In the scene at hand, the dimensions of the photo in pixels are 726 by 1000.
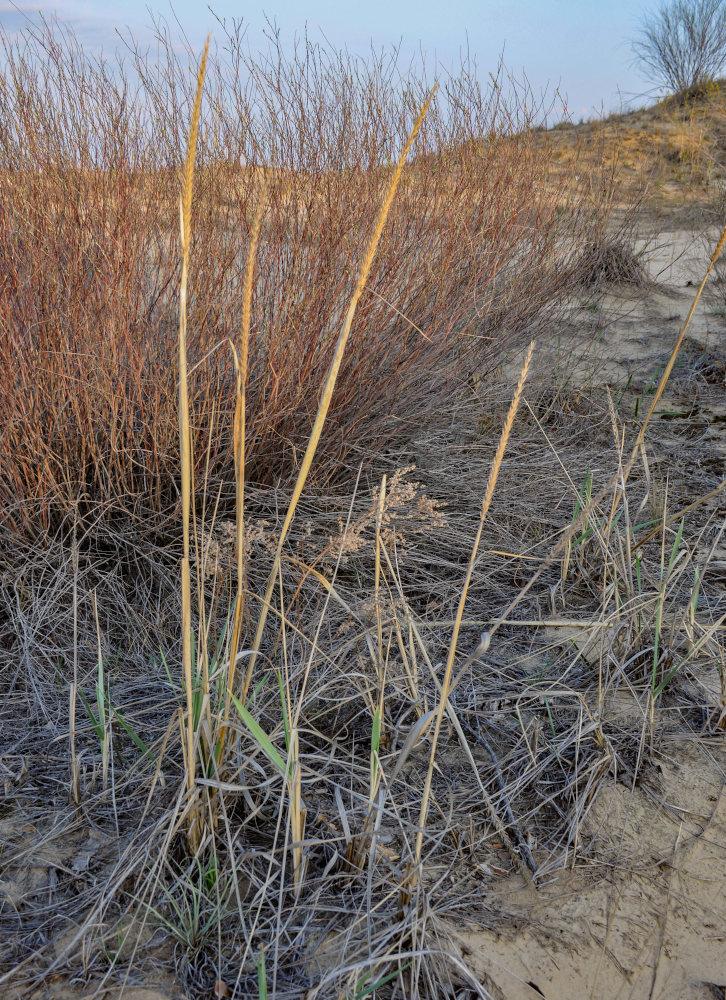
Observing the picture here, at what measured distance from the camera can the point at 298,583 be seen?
2135 mm

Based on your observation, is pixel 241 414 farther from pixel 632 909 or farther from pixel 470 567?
pixel 632 909

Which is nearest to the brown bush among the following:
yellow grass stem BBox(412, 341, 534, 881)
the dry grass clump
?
yellow grass stem BBox(412, 341, 534, 881)

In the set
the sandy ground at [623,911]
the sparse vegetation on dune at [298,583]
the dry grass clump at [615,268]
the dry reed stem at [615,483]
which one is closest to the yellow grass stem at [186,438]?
the sparse vegetation on dune at [298,583]

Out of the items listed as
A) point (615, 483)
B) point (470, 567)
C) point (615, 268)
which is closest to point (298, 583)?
point (615, 483)

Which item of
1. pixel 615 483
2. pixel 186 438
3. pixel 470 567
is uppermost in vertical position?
pixel 186 438

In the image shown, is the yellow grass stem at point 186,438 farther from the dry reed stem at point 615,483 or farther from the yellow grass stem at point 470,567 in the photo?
the dry reed stem at point 615,483

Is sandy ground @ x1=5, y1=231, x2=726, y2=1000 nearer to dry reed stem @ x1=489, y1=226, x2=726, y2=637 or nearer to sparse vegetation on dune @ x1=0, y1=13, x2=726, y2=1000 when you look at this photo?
sparse vegetation on dune @ x1=0, y1=13, x2=726, y2=1000

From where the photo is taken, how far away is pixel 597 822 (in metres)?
1.46

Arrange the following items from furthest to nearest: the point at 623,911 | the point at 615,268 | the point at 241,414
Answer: the point at 615,268 < the point at 623,911 < the point at 241,414

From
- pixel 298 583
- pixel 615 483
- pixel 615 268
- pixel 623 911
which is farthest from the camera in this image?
pixel 615 268

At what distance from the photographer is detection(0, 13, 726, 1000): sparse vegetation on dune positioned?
3.87 ft

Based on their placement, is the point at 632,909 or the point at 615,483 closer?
the point at 632,909

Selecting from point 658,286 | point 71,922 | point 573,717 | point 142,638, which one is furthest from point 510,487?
point 658,286

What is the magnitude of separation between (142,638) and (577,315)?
4.45m
